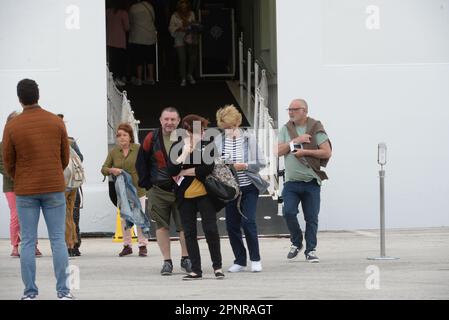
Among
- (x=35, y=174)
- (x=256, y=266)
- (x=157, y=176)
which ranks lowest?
(x=256, y=266)

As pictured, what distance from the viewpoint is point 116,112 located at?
21125 millimetres

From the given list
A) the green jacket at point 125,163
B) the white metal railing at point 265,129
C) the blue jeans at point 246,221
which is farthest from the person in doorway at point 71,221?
the white metal railing at point 265,129

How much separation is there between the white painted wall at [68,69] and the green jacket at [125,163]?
2.93 metres

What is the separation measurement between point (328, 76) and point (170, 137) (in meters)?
5.97

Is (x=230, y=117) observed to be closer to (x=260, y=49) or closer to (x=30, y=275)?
(x=30, y=275)

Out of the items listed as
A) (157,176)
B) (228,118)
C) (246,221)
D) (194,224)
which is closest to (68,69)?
(228,118)

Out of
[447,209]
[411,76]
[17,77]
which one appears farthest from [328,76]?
[17,77]

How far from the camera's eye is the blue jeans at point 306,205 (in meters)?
14.1

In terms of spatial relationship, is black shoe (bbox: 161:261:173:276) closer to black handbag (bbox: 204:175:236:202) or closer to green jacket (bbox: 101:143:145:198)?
black handbag (bbox: 204:175:236:202)

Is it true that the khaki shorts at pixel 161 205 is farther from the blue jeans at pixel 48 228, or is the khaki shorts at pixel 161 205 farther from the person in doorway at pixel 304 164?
the blue jeans at pixel 48 228

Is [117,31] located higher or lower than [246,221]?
higher

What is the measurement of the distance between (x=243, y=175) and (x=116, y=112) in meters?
8.35

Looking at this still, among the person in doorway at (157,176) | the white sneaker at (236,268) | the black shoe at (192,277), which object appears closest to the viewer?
the black shoe at (192,277)

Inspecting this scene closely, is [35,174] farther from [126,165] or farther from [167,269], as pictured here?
[126,165]
